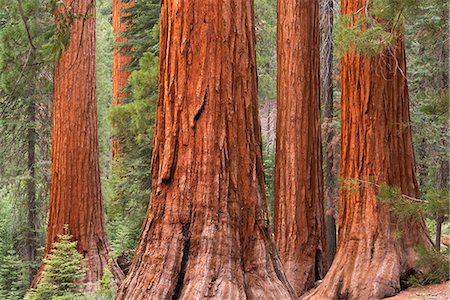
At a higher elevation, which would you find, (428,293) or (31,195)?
(31,195)

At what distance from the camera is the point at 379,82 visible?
29.3 feet

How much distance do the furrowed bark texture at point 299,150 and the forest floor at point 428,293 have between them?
8.64 ft

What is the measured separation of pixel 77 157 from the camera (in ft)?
37.8

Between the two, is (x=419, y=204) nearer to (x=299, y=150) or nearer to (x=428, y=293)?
(x=428, y=293)

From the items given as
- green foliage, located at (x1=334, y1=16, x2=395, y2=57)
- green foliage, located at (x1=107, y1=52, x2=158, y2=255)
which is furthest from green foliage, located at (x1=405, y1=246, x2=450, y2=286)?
green foliage, located at (x1=107, y1=52, x2=158, y2=255)

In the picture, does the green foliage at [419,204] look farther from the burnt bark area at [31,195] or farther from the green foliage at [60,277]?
the burnt bark area at [31,195]

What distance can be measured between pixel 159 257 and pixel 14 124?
31.1 ft

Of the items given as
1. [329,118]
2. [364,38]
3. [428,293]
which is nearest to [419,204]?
[428,293]

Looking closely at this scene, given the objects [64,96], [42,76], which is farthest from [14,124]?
[64,96]

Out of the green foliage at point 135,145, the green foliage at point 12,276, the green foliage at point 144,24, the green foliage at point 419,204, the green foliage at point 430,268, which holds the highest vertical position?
the green foliage at point 144,24

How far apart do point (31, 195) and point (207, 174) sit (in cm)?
963

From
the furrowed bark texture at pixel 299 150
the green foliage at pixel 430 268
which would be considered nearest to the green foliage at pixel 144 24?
the furrowed bark texture at pixel 299 150

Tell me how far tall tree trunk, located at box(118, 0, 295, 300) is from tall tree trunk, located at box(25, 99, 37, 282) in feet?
29.2

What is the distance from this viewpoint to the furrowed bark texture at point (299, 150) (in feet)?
36.3
